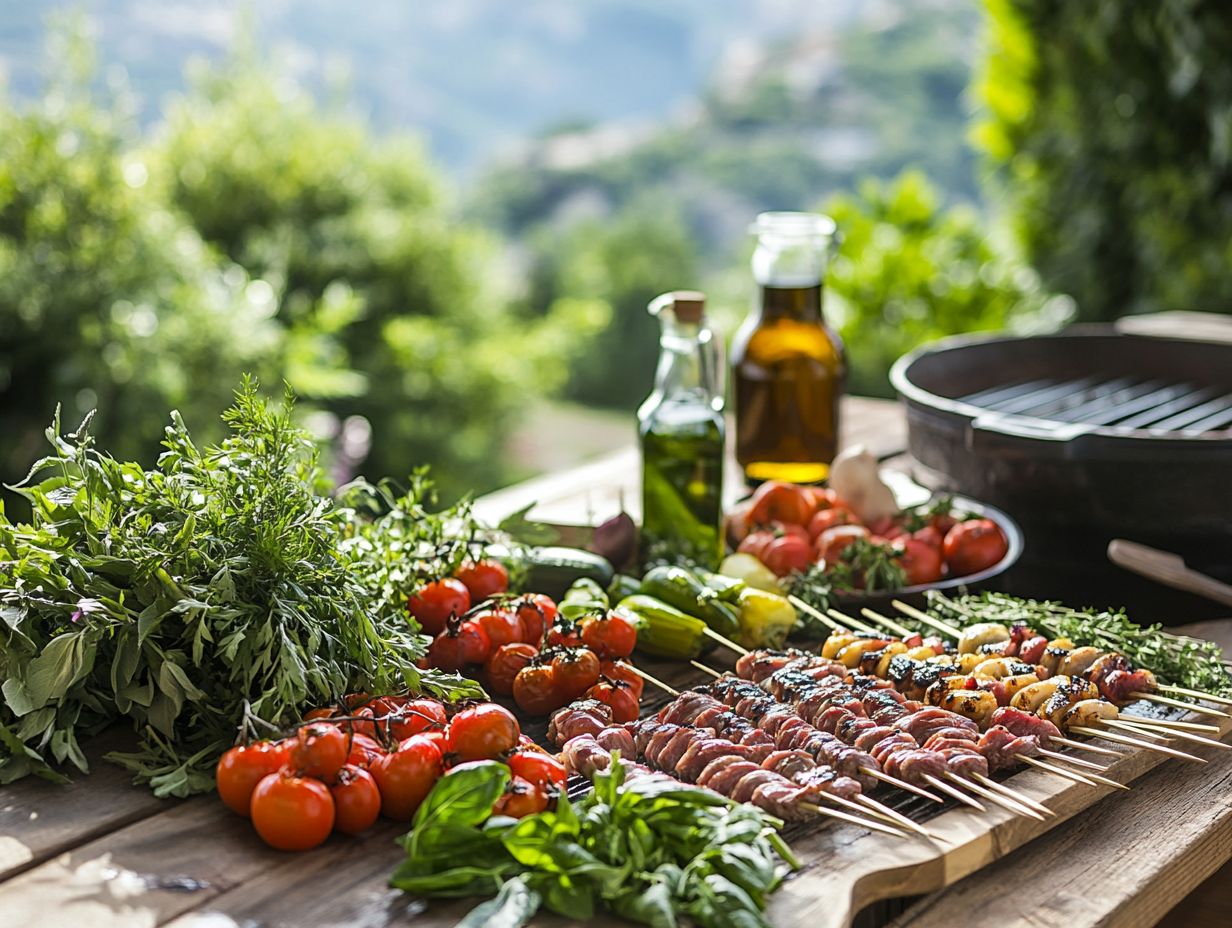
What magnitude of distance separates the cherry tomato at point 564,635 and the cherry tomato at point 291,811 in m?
0.55

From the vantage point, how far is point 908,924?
1.71 meters

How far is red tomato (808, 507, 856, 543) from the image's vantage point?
279cm

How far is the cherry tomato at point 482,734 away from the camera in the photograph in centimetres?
181

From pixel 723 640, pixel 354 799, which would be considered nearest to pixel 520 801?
pixel 354 799

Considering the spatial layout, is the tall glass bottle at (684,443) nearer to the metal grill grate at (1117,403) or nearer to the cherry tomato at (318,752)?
the metal grill grate at (1117,403)

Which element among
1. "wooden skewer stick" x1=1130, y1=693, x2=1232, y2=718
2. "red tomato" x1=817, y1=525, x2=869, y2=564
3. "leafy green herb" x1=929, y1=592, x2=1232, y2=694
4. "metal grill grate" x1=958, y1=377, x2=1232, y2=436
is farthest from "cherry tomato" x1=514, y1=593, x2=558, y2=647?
"metal grill grate" x1=958, y1=377, x2=1232, y2=436

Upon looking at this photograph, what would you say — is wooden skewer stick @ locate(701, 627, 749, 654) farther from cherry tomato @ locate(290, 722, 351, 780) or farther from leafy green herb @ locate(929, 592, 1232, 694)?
cherry tomato @ locate(290, 722, 351, 780)

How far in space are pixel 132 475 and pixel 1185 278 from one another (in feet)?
17.5

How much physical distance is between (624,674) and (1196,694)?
0.89 meters

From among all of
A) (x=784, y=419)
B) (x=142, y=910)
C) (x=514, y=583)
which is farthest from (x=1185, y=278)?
(x=142, y=910)

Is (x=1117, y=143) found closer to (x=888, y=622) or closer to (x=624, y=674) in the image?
(x=888, y=622)

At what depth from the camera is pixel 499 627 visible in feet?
7.43

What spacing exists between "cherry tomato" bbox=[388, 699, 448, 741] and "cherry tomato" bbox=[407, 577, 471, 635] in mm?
402

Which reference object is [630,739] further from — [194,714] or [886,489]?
[886,489]
